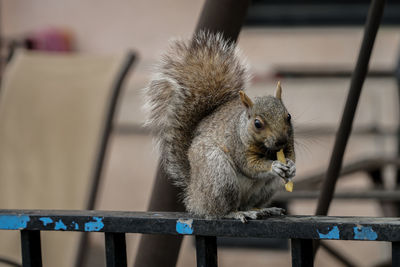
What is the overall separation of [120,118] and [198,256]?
10.1ft

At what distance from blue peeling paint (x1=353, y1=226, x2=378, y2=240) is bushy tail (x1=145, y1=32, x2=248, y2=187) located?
0.46 meters

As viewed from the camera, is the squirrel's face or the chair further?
the chair

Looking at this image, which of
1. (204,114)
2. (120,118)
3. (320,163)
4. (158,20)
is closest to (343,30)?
(320,163)

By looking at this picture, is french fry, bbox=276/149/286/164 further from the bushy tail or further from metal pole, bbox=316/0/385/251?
the bushy tail

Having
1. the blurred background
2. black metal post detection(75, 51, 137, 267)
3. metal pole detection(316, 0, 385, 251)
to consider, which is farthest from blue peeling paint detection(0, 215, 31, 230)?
the blurred background

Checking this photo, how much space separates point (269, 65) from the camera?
3.77 metres

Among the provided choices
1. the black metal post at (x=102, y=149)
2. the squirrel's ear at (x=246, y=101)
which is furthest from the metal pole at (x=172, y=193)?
the black metal post at (x=102, y=149)

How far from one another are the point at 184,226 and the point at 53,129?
63.7 inches

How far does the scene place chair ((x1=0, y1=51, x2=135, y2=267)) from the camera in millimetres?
2293

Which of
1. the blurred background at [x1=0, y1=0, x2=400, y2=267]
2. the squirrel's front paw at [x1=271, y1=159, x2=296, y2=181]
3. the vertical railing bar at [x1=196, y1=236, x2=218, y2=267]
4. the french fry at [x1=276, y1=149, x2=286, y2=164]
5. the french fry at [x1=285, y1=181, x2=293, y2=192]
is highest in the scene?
the blurred background at [x1=0, y1=0, x2=400, y2=267]

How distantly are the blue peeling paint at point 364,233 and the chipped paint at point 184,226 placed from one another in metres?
0.21

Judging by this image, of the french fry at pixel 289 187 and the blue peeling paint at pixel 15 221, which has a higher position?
the french fry at pixel 289 187

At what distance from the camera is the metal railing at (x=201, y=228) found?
797 millimetres

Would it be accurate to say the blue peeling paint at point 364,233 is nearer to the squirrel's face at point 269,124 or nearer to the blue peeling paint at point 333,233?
the blue peeling paint at point 333,233
